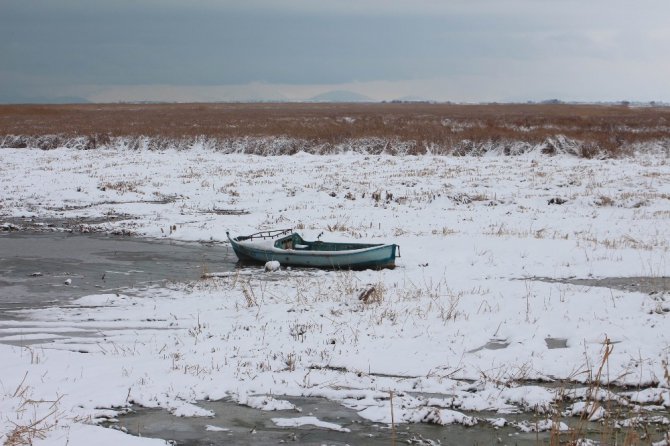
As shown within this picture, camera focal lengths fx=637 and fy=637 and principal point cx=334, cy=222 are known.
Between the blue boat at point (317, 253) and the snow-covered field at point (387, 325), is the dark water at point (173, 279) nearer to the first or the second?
the snow-covered field at point (387, 325)

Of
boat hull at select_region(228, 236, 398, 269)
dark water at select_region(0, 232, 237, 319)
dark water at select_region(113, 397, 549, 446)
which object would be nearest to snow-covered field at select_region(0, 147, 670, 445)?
dark water at select_region(113, 397, 549, 446)

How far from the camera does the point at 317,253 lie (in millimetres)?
15320

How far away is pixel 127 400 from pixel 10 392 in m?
1.37

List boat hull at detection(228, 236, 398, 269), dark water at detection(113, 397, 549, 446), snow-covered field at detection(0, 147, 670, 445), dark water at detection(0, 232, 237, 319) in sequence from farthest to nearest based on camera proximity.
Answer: boat hull at detection(228, 236, 398, 269) → dark water at detection(0, 232, 237, 319) → snow-covered field at detection(0, 147, 670, 445) → dark water at detection(113, 397, 549, 446)

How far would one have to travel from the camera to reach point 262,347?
9.23 meters

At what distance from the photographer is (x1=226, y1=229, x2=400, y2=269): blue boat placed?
14.8 m

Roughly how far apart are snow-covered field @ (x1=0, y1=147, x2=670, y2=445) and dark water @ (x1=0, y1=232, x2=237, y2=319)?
3.18 ft

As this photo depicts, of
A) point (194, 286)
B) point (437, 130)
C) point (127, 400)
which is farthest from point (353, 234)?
point (437, 130)

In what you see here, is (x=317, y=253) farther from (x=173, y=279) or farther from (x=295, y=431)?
(x=295, y=431)

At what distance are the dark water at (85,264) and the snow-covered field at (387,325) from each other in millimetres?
970

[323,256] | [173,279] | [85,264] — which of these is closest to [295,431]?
[173,279]

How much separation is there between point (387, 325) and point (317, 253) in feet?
17.5

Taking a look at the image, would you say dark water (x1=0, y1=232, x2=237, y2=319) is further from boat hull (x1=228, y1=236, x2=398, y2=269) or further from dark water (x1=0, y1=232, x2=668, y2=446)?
boat hull (x1=228, y1=236, x2=398, y2=269)

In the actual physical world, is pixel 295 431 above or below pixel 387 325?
below
